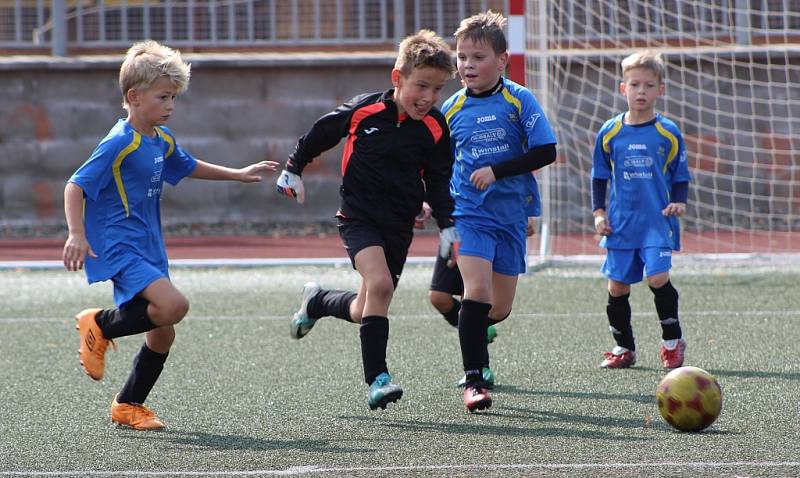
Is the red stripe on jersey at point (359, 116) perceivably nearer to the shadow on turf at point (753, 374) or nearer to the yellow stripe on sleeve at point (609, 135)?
the yellow stripe on sleeve at point (609, 135)

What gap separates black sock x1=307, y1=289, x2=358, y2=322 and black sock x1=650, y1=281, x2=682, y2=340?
4.85 feet

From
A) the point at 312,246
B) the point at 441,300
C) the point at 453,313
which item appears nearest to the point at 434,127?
the point at 441,300

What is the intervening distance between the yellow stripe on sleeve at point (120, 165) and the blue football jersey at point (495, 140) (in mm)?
1344

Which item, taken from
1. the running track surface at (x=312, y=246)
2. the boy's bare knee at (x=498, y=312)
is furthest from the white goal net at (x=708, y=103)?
the boy's bare knee at (x=498, y=312)

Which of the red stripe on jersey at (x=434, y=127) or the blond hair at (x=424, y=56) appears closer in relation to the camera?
the blond hair at (x=424, y=56)

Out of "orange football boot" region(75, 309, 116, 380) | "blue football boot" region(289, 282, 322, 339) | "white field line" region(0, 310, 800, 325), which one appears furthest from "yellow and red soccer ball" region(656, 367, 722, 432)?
"white field line" region(0, 310, 800, 325)

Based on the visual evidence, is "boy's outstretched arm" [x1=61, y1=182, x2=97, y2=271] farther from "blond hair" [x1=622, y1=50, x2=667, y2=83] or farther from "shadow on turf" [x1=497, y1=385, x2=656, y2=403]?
"blond hair" [x1=622, y1=50, x2=667, y2=83]

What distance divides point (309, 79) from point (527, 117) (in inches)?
312

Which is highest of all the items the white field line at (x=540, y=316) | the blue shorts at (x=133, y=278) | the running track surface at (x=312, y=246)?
the blue shorts at (x=133, y=278)

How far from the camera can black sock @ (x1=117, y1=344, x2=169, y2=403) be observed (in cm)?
469

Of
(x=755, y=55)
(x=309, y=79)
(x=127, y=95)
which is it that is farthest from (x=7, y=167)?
(x=127, y=95)

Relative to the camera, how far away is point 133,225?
4590mm

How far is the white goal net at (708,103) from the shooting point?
37.1ft

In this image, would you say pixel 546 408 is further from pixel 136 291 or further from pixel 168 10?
pixel 168 10
